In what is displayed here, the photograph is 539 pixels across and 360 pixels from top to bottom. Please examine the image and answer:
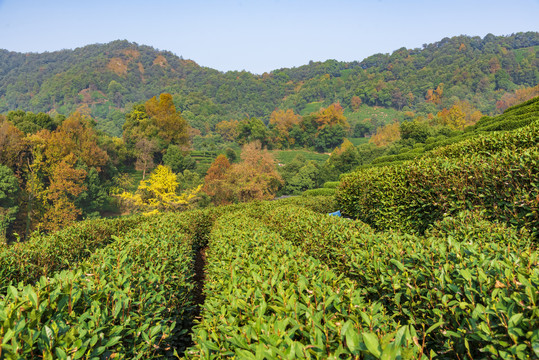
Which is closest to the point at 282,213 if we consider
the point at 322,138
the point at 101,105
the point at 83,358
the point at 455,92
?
the point at 83,358

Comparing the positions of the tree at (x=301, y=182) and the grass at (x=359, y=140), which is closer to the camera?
the tree at (x=301, y=182)

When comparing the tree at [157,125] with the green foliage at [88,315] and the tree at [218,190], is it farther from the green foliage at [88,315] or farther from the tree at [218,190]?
the green foliage at [88,315]

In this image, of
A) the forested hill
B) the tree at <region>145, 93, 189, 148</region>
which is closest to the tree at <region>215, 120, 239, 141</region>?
the forested hill

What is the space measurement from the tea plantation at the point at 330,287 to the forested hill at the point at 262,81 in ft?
340

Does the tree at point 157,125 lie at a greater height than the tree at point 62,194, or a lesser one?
greater

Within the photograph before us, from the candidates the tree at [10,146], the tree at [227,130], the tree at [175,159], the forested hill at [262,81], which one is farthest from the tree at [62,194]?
the forested hill at [262,81]

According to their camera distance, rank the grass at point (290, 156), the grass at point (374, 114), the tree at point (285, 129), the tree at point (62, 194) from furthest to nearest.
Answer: the grass at point (374, 114), the tree at point (285, 129), the grass at point (290, 156), the tree at point (62, 194)

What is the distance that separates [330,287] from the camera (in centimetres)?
224

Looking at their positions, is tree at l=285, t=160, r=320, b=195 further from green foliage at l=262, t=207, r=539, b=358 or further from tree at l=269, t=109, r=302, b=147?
green foliage at l=262, t=207, r=539, b=358

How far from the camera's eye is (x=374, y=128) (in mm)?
99375

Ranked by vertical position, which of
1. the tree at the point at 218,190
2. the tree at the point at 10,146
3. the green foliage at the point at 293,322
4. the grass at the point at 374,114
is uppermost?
the grass at the point at 374,114

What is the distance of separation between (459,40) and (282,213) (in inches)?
8061

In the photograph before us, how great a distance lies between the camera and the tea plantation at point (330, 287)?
5.31 feet

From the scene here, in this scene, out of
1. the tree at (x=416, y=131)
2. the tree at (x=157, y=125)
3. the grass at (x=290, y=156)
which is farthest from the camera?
the grass at (x=290, y=156)
